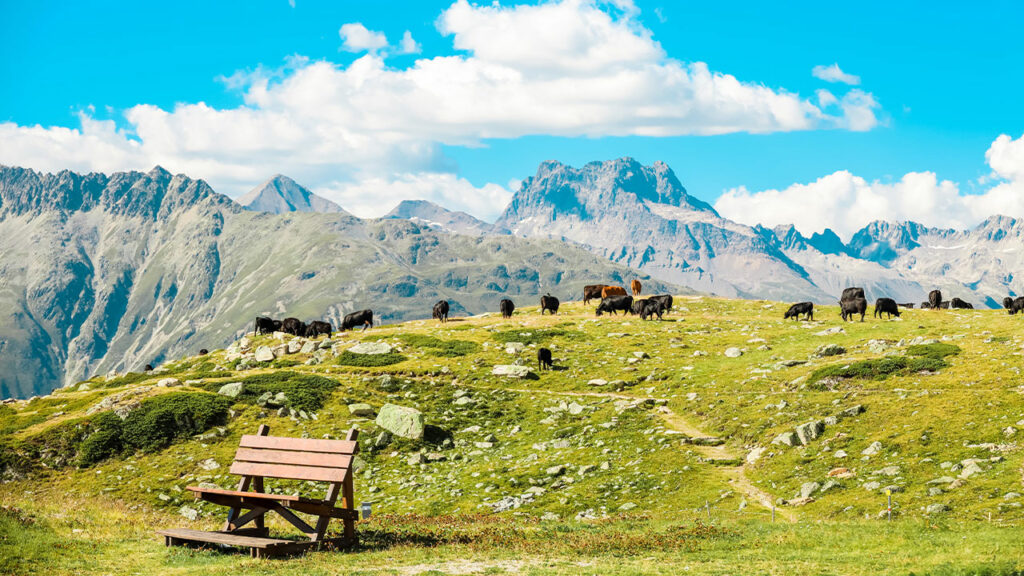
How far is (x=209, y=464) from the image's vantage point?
1615 inches

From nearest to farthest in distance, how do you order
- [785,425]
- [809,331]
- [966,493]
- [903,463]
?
1. [966,493]
2. [903,463]
3. [785,425]
4. [809,331]

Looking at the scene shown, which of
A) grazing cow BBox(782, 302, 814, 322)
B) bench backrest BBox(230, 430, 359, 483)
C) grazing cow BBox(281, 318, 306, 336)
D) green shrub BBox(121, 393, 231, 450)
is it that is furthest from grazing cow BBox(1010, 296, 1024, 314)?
bench backrest BBox(230, 430, 359, 483)

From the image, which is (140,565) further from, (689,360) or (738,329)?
(738,329)

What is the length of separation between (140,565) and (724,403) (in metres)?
33.0

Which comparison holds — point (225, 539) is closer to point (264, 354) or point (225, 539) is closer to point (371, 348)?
point (371, 348)

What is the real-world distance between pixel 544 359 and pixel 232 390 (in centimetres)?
2177

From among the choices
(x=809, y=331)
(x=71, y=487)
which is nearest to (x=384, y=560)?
(x=71, y=487)

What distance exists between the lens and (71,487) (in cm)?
3972

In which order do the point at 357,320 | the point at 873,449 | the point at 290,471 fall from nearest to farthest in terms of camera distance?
the point at 290,471 → the point at 873,449 → the point at 357,320

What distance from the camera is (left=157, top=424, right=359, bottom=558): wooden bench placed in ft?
67.9

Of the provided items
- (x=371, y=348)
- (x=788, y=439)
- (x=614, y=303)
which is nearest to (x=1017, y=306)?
(x=614, y=303)

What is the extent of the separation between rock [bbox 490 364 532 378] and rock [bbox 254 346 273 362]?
19804mm

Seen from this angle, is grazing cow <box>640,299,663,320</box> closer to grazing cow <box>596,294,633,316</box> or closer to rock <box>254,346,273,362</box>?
grazing cow <box>596,294,633,316</box>

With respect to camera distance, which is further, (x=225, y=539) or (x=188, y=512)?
(x=188, y=512)
